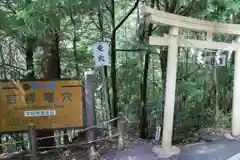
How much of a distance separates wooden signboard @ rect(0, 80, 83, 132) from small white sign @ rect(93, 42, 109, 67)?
776 millimetres

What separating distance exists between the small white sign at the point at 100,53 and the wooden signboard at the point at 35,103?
2.54ft

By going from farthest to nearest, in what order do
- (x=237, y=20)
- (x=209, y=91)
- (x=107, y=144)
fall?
(x=209, y=91) → (x=237, y=20) → (x=107, y=144)

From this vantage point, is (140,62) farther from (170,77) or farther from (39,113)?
(39,113)

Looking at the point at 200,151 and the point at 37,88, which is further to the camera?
the point at 200,151

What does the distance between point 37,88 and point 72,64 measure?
2.09m

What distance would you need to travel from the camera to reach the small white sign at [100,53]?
4992 mm

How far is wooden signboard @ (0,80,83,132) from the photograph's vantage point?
436 cm

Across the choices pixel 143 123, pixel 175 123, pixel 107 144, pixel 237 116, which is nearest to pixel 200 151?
pixel 237 116

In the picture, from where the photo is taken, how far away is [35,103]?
438 centimetres

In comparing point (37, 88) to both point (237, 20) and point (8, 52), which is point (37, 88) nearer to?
point (8, 52)

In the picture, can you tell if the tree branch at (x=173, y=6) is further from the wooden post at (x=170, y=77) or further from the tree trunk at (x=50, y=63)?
the tree trunk at (x=50, y=63)

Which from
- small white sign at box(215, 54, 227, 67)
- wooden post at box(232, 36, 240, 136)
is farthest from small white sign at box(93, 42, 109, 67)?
wooden post at box(232, 36, 240, 136)

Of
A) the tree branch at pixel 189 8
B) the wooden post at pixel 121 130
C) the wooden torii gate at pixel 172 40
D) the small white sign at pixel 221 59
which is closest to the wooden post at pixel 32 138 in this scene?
the wooden post at pixel 121 130

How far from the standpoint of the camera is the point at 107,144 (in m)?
5.11
